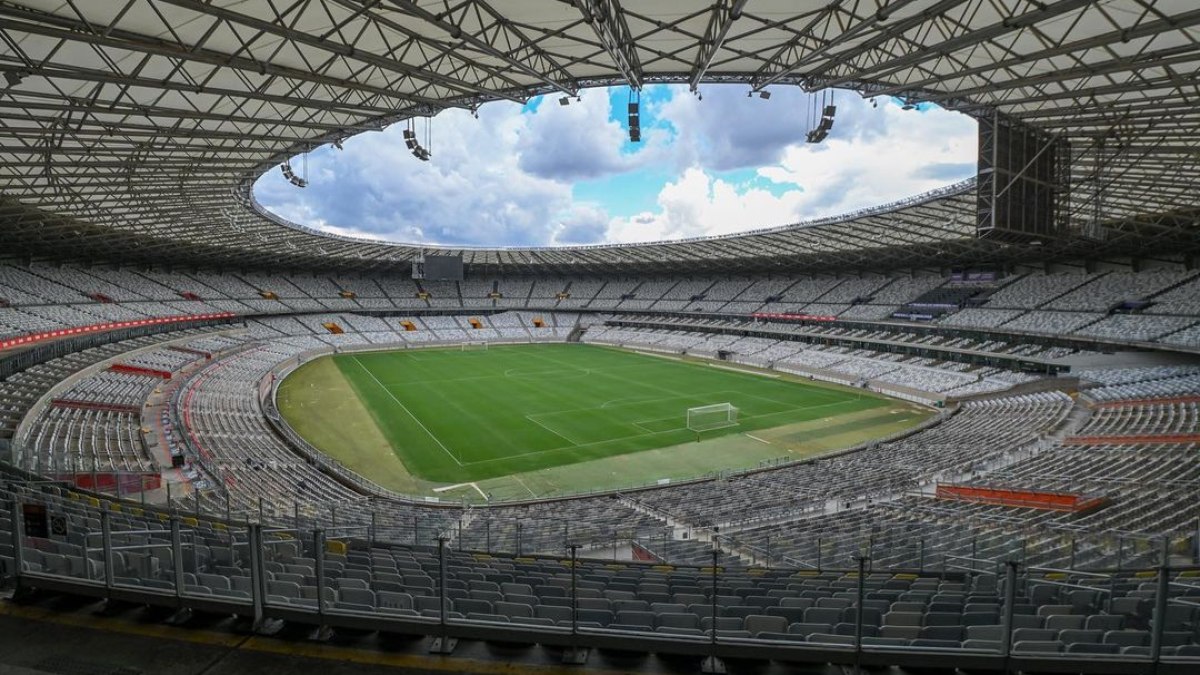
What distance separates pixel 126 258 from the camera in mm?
55281

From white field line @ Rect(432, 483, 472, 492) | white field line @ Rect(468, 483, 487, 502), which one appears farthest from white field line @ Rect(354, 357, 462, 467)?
white field line @ Rect(468, 483, 487, 502)

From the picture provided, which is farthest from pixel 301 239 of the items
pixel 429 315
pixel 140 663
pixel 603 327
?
pixel 140 663

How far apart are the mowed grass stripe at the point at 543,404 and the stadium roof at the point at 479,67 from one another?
1467cm

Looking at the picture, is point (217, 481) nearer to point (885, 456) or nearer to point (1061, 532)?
point (1061, 532)

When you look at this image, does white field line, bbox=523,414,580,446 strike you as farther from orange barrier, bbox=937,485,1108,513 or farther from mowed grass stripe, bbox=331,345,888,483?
orange barrier, bbox=937,485,1108,513

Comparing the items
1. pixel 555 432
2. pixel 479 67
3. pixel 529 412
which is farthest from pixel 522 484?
pixel 479 67

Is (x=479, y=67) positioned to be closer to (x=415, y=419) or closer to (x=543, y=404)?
(x=415, y=419)

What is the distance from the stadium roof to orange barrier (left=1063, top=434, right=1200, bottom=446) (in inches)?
385

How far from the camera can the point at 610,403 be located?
39.8 meters

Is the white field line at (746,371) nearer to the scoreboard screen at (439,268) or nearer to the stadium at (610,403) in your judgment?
the stadium at (610,403)

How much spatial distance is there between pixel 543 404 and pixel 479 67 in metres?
25.7

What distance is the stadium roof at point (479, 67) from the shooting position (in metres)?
12.4

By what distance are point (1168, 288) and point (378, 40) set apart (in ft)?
162

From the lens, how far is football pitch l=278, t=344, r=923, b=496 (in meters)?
27.9
